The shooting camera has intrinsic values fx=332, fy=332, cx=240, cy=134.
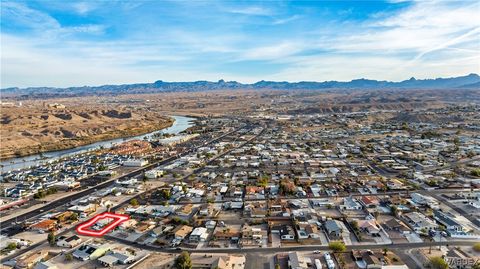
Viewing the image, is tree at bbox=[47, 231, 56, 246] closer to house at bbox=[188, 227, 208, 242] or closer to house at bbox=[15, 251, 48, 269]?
house at bbox=[15, 251, 48, 269]

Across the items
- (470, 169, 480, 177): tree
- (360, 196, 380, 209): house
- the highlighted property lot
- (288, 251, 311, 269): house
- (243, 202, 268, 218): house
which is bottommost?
the highlighted property lot

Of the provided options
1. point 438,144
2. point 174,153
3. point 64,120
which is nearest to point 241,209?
point 174,153

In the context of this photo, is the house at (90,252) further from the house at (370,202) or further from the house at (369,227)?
the house at (370,202)

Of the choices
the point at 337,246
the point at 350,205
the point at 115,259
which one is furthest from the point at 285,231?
the point at 115,259

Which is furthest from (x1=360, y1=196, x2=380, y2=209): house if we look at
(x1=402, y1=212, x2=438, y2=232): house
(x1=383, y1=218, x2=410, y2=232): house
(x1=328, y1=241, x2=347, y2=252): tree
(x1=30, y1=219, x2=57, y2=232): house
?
(x1=30, y1=219, x2=57, y2=232): house

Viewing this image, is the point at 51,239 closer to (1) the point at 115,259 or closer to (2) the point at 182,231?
(1) the point at 115,259

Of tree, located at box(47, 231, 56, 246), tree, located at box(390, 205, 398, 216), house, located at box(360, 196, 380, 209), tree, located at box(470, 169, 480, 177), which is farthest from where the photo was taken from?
tree, located at box(470, 169, 480, 177)

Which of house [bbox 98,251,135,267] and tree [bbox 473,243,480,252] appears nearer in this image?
house [bbox 98,251,135,267]
